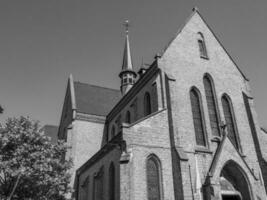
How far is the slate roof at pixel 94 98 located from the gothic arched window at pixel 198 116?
46.0 feet

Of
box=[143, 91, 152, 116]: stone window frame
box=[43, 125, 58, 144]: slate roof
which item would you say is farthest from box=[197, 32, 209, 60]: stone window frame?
box=[43, 125, 58, 144]: slate roof

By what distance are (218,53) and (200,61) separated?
2.29 m

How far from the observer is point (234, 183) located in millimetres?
16562

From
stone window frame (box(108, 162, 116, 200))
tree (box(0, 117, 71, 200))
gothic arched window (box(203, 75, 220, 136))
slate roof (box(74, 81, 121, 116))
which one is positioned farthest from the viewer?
slate roof (box(74, 81, 121, 116))

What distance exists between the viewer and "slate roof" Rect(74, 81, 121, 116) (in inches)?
1214

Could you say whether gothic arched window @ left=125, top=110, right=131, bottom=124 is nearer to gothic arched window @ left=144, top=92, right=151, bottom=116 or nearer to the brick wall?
gothic arched window @ left=144, top=92, right=151, bottom=116

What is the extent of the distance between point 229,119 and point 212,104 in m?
1.59

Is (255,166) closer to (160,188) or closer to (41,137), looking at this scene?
(160,188)

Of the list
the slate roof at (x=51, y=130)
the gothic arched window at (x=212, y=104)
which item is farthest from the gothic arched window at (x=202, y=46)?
the slate roof at (x=51, y=130)

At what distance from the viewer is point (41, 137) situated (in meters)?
16.2

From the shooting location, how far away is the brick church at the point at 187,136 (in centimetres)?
1476

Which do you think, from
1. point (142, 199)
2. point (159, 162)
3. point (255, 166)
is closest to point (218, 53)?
point (255, 166)

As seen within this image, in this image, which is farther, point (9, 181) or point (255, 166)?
point (255, 166)

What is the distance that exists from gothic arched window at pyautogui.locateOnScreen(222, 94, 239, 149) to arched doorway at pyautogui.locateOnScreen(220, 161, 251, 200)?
2.30 meters
